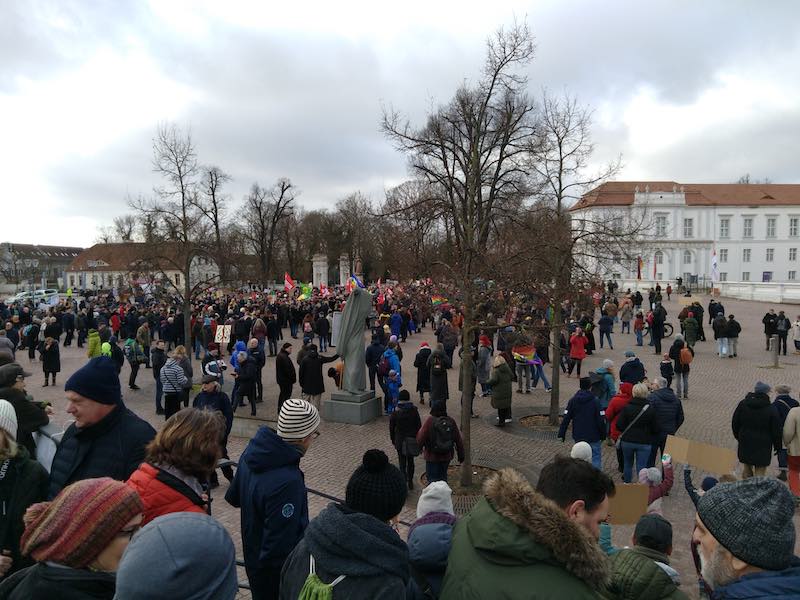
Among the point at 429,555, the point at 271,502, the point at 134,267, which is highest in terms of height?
the point at 134,267

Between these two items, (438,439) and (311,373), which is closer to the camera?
(438,439)

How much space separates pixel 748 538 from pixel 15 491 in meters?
3.54

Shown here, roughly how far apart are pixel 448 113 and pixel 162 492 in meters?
25.7

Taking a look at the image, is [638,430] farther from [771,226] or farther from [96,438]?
[771,226]

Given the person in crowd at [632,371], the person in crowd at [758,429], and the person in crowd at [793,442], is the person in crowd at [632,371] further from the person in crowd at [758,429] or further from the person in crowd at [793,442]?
the person in crowd at [793,442]

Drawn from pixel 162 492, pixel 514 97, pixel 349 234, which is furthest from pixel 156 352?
pixel 349 234

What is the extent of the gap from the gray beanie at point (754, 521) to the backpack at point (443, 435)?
5.31 meters

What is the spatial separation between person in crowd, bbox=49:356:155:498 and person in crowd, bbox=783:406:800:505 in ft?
26.9

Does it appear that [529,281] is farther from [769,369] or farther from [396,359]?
[769,369]

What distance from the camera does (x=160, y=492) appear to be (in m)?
→ 2.67

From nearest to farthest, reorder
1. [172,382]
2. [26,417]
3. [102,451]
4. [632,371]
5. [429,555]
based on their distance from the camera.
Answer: [429,555]
[102,451]
[26,417]
[172,382]
[632,371]

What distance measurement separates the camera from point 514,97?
23.1 m

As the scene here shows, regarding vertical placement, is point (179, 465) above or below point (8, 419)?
below

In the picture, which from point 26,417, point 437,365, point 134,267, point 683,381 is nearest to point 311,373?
point 437,365
